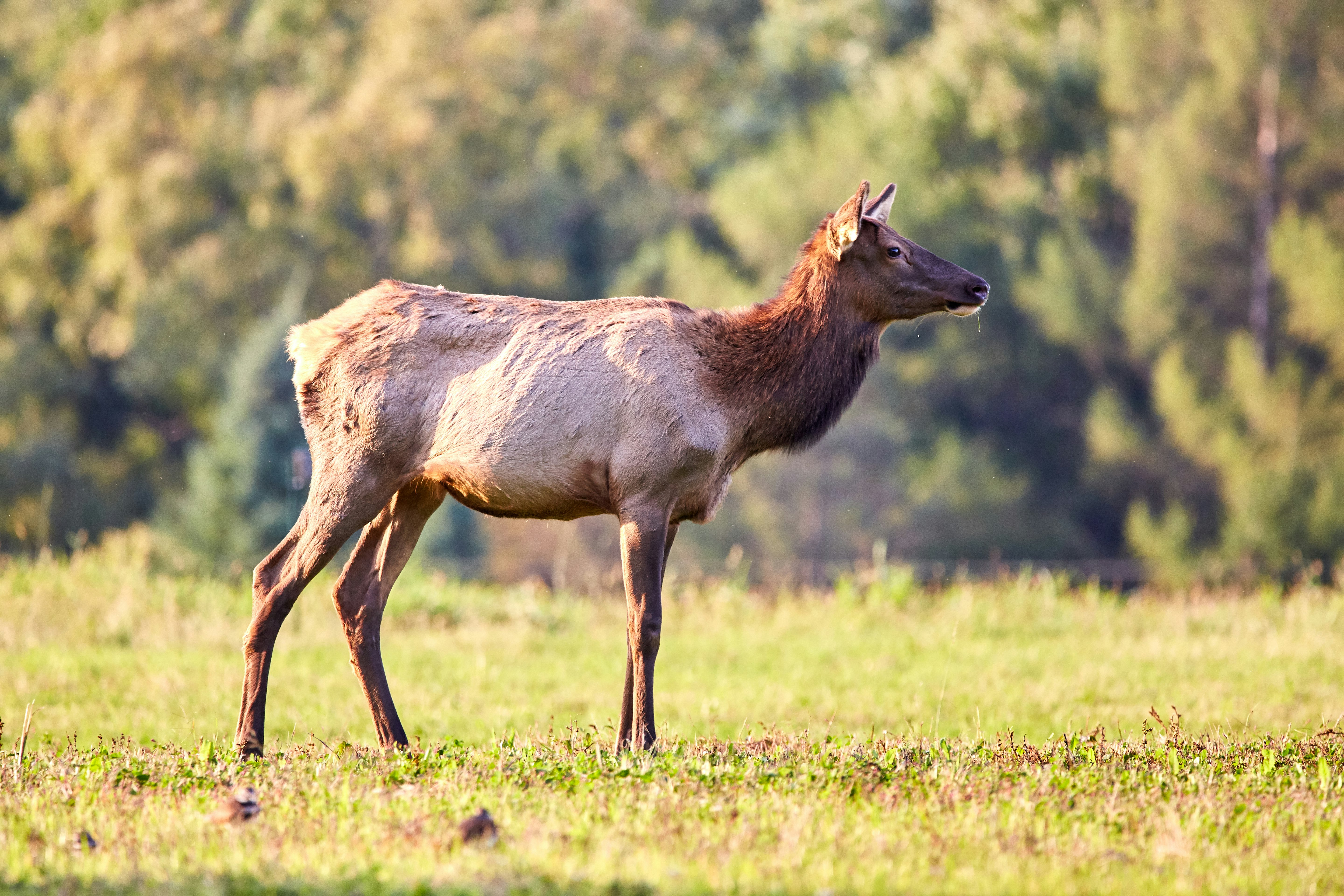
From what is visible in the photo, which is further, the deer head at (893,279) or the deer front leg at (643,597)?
the deer head at (893,279)

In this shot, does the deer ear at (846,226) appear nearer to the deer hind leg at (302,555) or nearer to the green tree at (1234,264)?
the deer hind leg at (302,555)

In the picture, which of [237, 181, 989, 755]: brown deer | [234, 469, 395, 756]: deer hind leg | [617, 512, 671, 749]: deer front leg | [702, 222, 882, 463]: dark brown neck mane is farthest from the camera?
[702, 222, 882, 463]: dark brown neck mane

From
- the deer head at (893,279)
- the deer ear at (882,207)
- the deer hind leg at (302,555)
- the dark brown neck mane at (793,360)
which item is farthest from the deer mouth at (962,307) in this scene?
the deer hind leg at (302,555)

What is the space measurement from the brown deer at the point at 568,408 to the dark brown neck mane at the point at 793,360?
0.01 m

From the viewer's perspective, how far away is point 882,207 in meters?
9.10

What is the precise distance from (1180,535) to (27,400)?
2916 cm

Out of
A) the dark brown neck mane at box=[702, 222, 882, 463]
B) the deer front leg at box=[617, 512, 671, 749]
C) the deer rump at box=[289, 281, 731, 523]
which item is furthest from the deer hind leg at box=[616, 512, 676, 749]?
the dark brown neck mane at box=[702, 222, 882, 463]

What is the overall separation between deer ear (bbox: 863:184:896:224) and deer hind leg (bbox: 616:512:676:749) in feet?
7.51

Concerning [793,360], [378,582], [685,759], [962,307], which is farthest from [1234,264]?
[685,759]

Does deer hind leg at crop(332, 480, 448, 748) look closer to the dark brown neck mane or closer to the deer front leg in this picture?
the deer front leg

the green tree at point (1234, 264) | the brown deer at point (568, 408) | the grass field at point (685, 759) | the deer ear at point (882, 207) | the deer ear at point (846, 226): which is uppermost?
the green tree at point (1234, 264)

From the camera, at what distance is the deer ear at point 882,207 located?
8953mm

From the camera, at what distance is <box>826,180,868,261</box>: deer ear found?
8.45 m

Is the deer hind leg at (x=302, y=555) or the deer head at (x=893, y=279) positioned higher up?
the deer head at (x=893, y=279)
